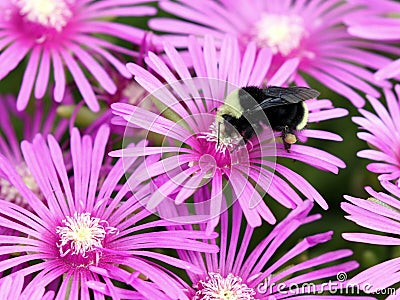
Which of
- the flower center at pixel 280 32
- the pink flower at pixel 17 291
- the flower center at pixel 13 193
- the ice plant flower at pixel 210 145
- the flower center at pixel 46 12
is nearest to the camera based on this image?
the pink flower at pixel 17 291

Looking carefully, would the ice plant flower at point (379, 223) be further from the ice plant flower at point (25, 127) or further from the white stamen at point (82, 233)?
the ice plant flower at point (25, 127)

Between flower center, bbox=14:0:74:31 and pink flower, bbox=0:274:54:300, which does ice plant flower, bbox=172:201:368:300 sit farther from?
flower center, bbox=14:0:74:31

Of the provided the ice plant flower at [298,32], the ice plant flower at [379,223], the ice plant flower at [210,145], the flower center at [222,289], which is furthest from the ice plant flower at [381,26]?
the flower center at [222,289]

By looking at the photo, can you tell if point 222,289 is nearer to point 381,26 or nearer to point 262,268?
point 262,268

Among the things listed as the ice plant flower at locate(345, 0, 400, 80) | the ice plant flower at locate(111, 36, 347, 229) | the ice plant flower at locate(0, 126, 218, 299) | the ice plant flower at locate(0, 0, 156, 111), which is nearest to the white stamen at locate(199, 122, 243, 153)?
the ice plant flower at locate(111, 36, 347, 229)

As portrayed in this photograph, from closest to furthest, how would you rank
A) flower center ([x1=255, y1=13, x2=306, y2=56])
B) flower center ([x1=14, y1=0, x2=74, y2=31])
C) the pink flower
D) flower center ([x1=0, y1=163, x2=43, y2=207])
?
the pink flower
flower center ([x1=0, y1=163, x2=43, y2=207])
flower center ([x1=14, y1=0, x2=74, y2=31])
flower center ([x1=255, y1=13, x2=306, y2=56])

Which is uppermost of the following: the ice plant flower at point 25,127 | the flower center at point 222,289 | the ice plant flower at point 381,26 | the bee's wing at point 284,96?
the ice plant flower at point 381,26
